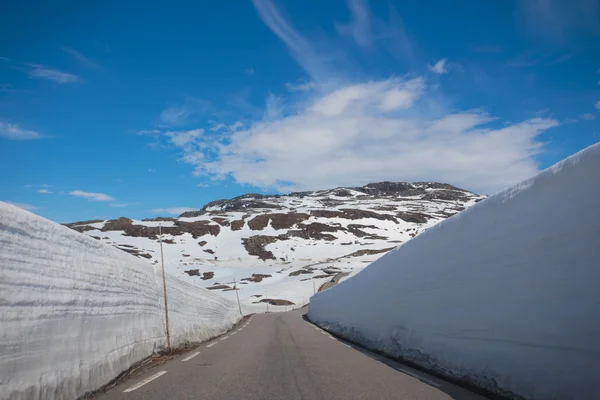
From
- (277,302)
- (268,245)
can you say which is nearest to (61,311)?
(277,302)

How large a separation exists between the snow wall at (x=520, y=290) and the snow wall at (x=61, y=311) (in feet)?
17.2

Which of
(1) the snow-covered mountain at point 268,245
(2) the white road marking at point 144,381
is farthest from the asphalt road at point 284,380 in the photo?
(1) the snow-covered mountain at point 268,245

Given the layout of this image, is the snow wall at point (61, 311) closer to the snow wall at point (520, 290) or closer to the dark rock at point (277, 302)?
the snow wall at point (520, 290)

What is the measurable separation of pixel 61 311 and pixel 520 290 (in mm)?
5648

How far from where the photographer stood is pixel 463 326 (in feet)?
19.5

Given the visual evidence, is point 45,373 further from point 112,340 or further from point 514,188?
point 514,188

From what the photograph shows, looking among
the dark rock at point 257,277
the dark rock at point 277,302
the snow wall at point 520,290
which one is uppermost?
the snow wall at point 520,290

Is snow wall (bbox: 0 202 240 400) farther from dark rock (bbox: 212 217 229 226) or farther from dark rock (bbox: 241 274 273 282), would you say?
dark rock (bbox: 212 217 229 226)

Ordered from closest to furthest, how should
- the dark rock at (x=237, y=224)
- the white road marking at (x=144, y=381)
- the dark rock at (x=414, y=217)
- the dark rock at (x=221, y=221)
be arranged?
the white road marking at (x=144, y=381)
the dark rock at (x=237, y=224)
the dark rock at (x=221, y=221)
the dark rock at (x=414, y=217)

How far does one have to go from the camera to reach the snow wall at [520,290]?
3.78 m

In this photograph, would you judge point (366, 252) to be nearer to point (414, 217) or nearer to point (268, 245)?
point (268, 245)

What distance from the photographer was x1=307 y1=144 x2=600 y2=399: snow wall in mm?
3783

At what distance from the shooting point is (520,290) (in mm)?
4703

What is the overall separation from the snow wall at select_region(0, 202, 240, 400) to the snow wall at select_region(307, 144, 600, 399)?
5250 mm
